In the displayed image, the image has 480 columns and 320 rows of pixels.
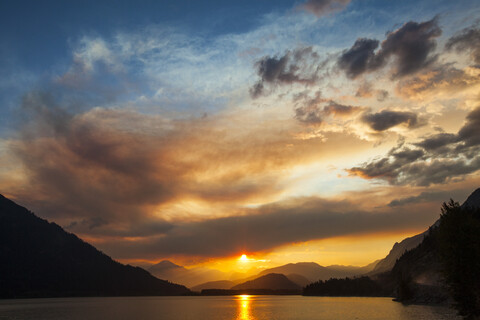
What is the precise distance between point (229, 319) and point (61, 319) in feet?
264

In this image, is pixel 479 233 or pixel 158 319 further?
pixel 158 319

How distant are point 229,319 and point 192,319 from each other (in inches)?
693

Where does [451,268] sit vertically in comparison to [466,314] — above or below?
above

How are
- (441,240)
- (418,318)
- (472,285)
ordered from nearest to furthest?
(472,285)
(441,240)
(418,318)

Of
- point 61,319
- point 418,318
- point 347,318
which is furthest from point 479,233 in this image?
point 61,319

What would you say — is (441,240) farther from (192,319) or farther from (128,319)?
(128,319)

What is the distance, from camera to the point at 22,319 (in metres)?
172

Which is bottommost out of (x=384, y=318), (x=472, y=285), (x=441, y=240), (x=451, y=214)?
(x=384, y=318)

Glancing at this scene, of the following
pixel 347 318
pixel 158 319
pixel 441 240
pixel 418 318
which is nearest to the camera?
pixel 441 240

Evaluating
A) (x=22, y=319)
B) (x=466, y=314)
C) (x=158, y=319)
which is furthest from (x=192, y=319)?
(x=466, y=314)

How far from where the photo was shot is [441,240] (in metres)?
95.8

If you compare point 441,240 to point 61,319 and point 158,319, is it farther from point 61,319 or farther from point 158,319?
point 61,319

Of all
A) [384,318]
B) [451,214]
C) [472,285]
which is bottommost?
[384,318]

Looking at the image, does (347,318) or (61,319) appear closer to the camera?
(347,318)
